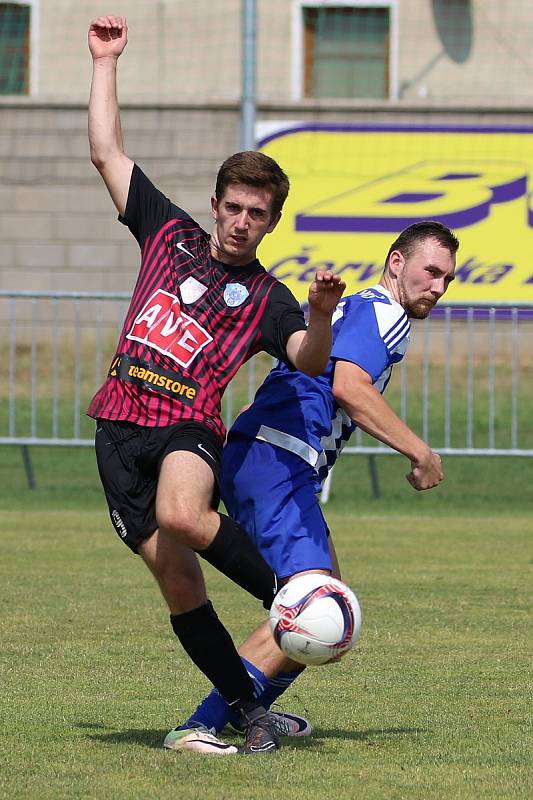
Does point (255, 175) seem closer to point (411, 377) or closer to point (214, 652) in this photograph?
point (214, 652)

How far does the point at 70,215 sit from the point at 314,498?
39.6ft

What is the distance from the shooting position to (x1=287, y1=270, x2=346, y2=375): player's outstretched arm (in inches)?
182

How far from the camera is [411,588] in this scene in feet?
28.6

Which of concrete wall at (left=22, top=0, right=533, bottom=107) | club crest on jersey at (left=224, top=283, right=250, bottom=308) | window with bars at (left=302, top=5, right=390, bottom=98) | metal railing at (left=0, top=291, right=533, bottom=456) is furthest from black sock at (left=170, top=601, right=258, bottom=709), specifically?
window with bars at (left=302, top=5, right=390, bottom=98)

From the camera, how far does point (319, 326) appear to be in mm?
4680

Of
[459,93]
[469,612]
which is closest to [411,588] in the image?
[469,612]

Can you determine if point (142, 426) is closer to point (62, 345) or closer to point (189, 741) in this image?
point (189, 741)

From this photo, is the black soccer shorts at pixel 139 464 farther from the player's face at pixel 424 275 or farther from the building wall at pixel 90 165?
the building wall at pixel 90 165

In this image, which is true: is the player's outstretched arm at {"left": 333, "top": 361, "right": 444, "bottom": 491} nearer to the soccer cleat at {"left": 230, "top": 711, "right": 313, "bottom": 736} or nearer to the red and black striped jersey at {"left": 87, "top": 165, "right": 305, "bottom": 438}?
the red and black striped jersey at {"left": 87, "top": 165, "right": 305, "bottom": 438}

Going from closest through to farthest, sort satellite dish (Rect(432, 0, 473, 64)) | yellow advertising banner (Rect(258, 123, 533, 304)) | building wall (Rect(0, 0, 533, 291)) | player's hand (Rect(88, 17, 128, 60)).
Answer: player's hand (Rect(88, 17, 128, 60)), yellow advertising banner (Rect(258, 123, 533, 304)), building wall (Rect(0, 0, 533, 291)), satellite dish (Rect(432, 0, 473, 64))

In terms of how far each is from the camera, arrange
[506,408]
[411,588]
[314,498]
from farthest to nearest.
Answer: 1. [506,408]
2. [411,588]
3. [314,498]

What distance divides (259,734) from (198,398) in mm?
1060

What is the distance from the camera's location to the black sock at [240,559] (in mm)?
4824

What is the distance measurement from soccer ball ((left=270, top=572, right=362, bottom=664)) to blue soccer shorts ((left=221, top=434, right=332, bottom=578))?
7.6 inches
